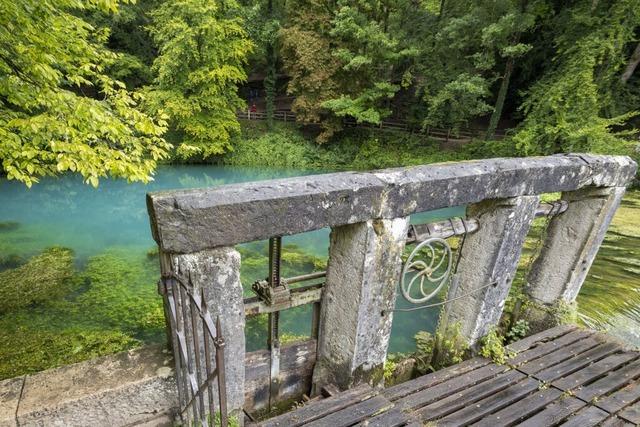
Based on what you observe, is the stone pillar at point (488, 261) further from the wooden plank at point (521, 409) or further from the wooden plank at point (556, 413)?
the wooden plank at point (556, 413)

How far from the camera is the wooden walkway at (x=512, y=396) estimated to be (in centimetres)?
319

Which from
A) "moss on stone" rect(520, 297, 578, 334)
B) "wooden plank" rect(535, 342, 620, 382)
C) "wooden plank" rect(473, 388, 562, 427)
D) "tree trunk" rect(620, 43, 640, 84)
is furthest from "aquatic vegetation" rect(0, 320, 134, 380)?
"tree trunk" rect(620, 43, 640, 84)

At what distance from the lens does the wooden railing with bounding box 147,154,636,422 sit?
2418 mm

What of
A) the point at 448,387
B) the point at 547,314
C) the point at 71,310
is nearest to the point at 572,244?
the point at 547,314

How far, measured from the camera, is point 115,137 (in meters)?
4.73

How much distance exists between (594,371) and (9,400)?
5.30m

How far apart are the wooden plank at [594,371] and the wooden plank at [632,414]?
39 cm

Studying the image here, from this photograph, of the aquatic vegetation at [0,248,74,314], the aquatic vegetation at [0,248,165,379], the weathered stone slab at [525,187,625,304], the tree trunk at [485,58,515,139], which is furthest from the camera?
the tree trunk at [485,58,515,139]

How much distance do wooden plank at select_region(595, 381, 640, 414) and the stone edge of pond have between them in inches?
155

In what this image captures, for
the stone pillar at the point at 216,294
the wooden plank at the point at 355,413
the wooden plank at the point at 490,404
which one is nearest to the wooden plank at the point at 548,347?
the wooden plank at the point at 490,404

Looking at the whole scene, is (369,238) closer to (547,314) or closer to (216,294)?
(216,294)

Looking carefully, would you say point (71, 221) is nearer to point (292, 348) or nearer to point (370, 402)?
point (292, 348)

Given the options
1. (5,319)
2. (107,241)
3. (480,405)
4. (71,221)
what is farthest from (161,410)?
(71,221)

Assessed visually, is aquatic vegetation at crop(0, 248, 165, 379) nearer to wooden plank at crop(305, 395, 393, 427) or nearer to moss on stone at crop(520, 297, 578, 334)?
wooden plank at crop(305, 395, 393, 427)
